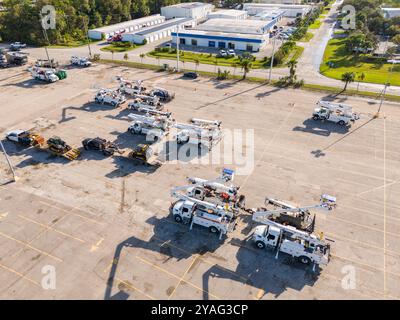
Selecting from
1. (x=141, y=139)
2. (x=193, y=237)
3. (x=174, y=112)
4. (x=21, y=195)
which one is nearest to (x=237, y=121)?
(x=174, y=112)

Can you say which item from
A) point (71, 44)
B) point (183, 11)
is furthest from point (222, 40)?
point (183, 11)

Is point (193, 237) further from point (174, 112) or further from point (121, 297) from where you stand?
point (174, 112)

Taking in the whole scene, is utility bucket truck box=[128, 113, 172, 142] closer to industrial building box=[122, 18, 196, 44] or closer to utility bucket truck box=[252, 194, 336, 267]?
utility bucket truck box=[252, 194, 336, 267]

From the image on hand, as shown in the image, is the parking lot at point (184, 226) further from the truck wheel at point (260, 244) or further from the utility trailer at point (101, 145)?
the utility trailer at point (101, 145)

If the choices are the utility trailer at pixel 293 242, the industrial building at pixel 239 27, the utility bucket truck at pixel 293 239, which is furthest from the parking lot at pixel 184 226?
the industrial building at pixel 239 27

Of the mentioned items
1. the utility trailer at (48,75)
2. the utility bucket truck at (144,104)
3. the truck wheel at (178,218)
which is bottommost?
the truck wheel at (178,218)

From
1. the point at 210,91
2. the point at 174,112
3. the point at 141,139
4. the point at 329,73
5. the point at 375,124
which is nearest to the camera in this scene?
the point at 141,139
